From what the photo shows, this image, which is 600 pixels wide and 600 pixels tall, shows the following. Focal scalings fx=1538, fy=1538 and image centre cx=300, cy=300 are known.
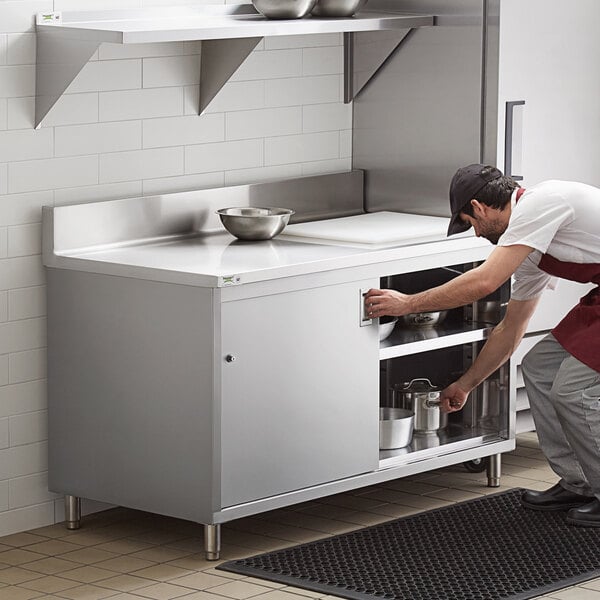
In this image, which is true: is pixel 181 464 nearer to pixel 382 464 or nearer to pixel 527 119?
pixel 382 464

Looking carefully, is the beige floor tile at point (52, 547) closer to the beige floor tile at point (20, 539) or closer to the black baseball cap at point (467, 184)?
the beige floor tile at point (20, 539)

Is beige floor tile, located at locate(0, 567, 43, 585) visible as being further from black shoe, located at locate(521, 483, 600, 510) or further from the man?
black shoe, located at locate(521, 483, 600, 510)

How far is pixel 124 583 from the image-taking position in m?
4.34

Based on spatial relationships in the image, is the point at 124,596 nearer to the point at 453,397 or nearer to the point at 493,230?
the point at 453,397

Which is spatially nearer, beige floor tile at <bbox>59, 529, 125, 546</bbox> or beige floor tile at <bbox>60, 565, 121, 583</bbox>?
beige floor tile at <bbox>60, 565, 121, 583</bbox>

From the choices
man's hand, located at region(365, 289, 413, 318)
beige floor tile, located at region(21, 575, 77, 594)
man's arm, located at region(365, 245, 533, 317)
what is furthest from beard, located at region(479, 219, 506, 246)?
beige floor tile, located at region(21, 575, 77, 594)

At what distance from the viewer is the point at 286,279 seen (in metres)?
4.51

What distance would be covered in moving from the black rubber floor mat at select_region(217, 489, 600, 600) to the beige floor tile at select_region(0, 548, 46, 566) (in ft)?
1.94

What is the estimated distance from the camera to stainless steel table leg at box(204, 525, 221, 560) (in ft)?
14.8

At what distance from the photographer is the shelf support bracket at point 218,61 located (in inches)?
197

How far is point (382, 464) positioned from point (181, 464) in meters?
0.75

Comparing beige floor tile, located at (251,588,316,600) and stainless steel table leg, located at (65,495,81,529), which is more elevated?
stainless steel table leg, located at (65,495,81,529)

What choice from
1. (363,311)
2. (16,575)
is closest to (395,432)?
(363,311)

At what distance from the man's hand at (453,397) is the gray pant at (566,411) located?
0.22 meters
